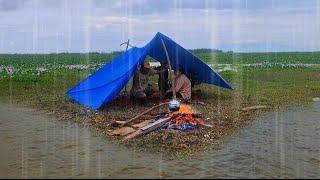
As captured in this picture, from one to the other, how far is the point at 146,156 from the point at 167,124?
2144 mm

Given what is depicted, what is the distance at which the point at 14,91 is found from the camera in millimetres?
20562

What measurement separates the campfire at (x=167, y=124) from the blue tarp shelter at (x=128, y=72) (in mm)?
2907

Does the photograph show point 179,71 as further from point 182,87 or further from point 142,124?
point 142,124

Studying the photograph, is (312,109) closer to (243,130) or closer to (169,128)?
(243,130)

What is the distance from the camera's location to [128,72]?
46.4 ft

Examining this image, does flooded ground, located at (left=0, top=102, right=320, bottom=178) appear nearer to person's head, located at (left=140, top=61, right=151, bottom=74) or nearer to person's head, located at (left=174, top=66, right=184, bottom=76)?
person's head, located at (left=140, top=61, right=151, bottom=74)

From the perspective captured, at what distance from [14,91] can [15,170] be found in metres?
13.5

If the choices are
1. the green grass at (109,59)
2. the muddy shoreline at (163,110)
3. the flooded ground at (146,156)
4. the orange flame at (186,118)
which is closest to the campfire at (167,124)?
the orange flame at (186,118)

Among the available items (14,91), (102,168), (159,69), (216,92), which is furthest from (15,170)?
(14,91)

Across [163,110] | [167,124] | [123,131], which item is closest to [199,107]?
[163,110]

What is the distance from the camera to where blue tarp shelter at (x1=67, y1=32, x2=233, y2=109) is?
14.0m

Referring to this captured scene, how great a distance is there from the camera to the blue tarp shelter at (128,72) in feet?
45.9

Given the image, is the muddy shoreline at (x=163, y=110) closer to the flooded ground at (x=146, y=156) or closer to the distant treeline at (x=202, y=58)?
the flooded ground at (x=146, y=156)

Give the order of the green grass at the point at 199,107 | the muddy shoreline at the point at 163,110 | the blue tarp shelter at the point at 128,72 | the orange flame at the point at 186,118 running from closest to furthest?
the muddy shoreline at the point at 163,110 → the green grass at the point at 199,107 → the orange flame at the point at 186,118 → the blue tarp shelter at the point at 128,72
